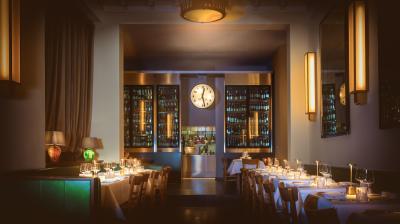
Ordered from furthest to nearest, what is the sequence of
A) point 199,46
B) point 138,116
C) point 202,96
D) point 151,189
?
point 202,96, point 138,116, point 199,46, point 151,189

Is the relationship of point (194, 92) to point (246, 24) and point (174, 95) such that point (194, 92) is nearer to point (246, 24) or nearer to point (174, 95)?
point (174, 95)

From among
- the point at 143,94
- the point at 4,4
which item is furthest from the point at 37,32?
the point at 143,94

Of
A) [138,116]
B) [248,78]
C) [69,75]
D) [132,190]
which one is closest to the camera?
[132,190]

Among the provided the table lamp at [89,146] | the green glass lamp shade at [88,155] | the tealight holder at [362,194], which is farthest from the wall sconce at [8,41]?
the green glass lamp shade at [88,155]

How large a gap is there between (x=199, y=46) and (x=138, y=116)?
3.00m

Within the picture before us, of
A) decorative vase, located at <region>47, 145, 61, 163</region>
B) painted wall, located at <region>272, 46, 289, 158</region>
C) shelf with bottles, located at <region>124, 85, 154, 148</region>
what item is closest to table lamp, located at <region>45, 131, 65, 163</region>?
decorative vase, located at <region>47, 145, 61, 163</region>

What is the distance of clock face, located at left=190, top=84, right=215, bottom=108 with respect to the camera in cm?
1434

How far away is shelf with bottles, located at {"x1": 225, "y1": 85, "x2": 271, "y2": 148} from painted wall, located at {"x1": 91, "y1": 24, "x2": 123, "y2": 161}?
213 inches

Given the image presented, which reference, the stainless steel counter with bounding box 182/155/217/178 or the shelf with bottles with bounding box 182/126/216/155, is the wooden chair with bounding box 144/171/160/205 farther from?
the shelf with bottles with bounding box 182/126/216/155

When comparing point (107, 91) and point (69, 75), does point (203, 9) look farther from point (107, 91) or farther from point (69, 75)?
point (107, 91)

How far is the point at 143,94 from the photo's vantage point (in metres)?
13.5

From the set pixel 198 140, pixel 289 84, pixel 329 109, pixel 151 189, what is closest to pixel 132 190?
pixel 151 189

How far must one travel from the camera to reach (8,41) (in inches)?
175

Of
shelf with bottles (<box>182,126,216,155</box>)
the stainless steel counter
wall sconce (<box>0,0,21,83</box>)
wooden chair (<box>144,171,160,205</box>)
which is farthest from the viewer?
shelf with bottles (<box>182,126,216,155</box>)
